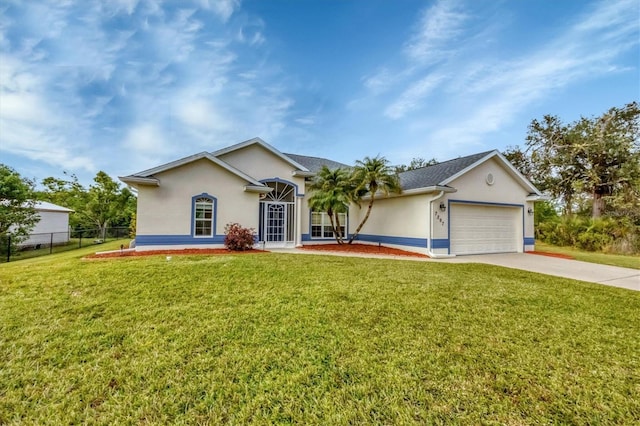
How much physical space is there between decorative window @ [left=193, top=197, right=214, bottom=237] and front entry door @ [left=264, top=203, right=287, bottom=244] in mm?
2793

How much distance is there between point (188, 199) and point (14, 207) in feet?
46.8

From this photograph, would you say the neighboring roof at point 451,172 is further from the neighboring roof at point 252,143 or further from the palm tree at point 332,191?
the neighboring roof at point 252,143

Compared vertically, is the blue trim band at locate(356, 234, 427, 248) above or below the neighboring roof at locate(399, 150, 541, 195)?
below

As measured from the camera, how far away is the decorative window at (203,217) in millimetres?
12078

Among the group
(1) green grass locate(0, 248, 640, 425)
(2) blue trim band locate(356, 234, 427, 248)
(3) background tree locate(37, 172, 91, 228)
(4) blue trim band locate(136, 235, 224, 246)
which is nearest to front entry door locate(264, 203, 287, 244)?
(4) blue trim band locate(136, 235, 224, 246)

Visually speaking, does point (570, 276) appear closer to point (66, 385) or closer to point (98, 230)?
point (66, 385)

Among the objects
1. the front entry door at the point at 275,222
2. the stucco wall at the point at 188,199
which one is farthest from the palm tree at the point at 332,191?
the stucco wall at the point at 188,199

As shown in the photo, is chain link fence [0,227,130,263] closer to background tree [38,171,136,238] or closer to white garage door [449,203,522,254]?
background tree [38,171,136,238]

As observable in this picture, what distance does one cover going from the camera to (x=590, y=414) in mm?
2498

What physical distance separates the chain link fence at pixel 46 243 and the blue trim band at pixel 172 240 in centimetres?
951

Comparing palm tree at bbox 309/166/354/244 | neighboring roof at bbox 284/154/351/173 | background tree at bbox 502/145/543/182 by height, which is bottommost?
palm tree at bbox 309/166/354/244

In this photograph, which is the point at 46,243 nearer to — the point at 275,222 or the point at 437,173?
the point at 275,222

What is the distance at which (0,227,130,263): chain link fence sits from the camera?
629 inches

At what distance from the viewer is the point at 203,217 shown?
12.2m
